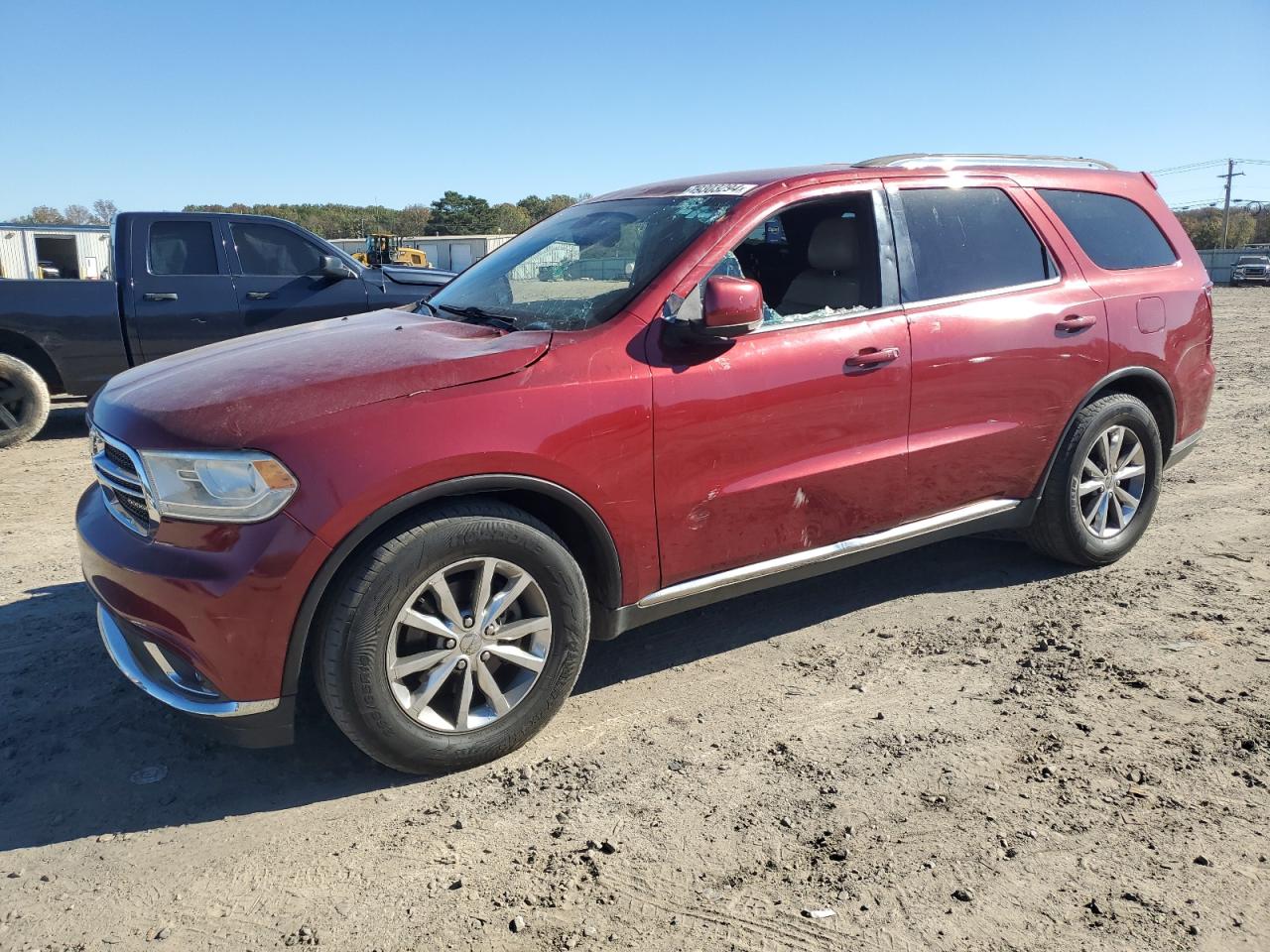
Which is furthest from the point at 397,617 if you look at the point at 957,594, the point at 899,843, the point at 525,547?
the point at 957,594

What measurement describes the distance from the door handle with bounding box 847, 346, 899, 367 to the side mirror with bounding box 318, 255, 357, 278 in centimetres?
625

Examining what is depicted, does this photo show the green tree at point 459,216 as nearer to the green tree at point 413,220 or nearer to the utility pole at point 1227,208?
the green tree at point 413,220

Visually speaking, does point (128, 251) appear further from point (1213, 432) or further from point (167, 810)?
point (1213, 432)

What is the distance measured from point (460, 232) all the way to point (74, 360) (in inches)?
2867

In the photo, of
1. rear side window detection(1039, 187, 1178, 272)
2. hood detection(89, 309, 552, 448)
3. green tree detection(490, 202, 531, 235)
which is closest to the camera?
hood detection(89, 309, 552, 448)

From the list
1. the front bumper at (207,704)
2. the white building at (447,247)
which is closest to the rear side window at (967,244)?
the front bumper at (207,704)

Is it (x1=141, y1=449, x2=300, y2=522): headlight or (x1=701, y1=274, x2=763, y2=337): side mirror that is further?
(x1=701, y1=274, x2=763, y2=337): side mirror

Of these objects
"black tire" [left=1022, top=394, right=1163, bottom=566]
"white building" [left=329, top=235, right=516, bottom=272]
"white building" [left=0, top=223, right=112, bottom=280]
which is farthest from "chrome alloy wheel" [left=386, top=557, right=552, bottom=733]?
"white building" [left=329, top=235, right=516, bottom=272]

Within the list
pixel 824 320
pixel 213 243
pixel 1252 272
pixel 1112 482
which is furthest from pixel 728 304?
pixel 1252 272

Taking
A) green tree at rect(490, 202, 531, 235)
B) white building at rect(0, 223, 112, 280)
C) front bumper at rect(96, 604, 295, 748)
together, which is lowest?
front bumper at rect(96, 604, 295, 748)

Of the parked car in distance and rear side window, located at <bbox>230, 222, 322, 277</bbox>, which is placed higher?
rear side window, located at <bbox>230, 222, 322, 277</bbox>

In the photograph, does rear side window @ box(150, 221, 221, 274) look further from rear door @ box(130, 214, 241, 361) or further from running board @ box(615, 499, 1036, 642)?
running board @ box(615, 499, 1036, 642)

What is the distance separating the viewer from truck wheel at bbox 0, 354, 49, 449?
7.89 meters

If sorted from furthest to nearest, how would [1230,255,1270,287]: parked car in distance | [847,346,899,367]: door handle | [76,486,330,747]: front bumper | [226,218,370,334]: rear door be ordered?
[1230,255,1270,287]: parked car in distance, [226,218,370,334]: rear door, [847,346,899,367]: door handle, [76,486,330,747]: front bumper
